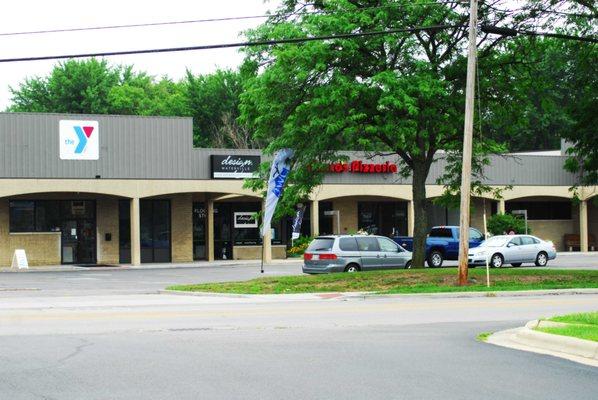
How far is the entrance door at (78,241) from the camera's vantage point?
46000mm

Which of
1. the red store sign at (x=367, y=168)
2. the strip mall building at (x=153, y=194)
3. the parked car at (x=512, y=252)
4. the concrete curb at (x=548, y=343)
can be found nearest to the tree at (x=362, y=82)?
the parked car at (x=512, y=252)

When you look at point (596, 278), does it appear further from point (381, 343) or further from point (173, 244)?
point (173, 244)

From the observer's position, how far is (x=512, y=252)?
127 feet

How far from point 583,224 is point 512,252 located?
18.3 metres

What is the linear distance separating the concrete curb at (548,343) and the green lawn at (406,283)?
1017cm

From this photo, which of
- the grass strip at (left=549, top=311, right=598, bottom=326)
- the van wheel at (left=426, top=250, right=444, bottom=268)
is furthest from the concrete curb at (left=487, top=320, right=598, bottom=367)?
the van wheel at (left=426, top=250, right=444, bottom=268)

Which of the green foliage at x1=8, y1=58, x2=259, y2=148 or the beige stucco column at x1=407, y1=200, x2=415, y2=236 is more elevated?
the green foliage at x1=8, y1=58, x2=259, y2=148

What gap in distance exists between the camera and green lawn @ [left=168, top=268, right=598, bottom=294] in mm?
26219

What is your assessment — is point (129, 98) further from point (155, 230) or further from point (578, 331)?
point (578, 331)

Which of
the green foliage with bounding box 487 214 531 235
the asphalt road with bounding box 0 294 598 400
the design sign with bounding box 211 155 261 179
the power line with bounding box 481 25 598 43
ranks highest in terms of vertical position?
the power line with bounding box 481 25 598 43

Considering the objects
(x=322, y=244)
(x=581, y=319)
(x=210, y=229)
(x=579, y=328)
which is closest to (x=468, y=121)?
(x=322, y=244)

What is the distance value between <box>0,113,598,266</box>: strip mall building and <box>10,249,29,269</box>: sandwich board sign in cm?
164

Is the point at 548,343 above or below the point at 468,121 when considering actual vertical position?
below

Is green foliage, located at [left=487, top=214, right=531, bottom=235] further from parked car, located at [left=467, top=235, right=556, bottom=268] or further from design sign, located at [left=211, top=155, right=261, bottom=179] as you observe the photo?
design sign, located at [left=211, top=155, right=261, bottom=179]
